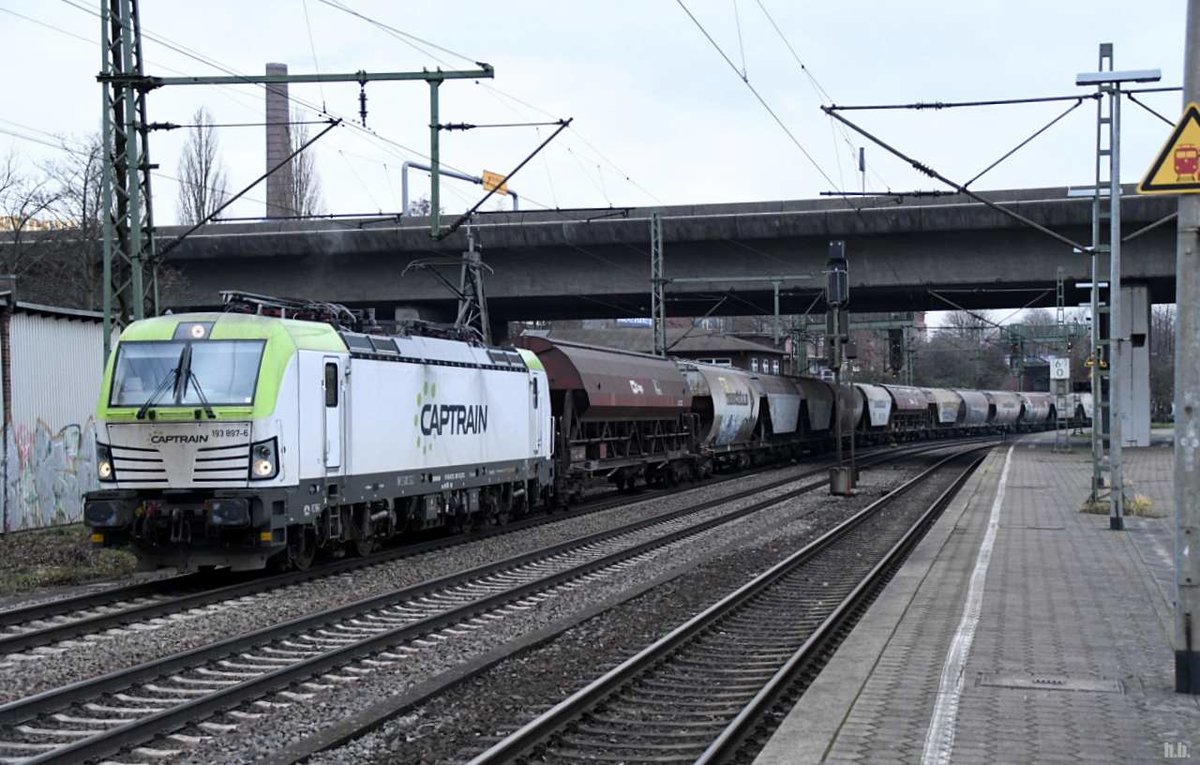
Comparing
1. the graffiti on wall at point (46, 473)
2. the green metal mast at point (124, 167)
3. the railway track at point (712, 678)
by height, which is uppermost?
the green metal mast at point (124, 167)

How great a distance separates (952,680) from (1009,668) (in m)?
0.69

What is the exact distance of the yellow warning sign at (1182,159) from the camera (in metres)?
8.67

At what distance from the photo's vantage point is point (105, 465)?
14742 mm

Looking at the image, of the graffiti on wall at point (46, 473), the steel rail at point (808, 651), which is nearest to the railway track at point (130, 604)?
the graffiti on wall at point (46, 473)

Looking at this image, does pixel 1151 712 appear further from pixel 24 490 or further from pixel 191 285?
pixel 191 285

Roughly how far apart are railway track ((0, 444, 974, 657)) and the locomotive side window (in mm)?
2044

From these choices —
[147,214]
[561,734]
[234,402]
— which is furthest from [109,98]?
[561,734]

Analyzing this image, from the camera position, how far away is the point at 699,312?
5484cm

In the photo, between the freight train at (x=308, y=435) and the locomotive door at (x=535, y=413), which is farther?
the locomotive door at (x=535, y=413)

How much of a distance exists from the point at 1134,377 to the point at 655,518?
28061mm

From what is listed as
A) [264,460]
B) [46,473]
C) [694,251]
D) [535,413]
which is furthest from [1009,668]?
[694,251]

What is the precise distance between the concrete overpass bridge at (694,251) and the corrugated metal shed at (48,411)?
17.8 meters

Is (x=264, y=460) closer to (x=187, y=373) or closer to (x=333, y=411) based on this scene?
(x=187, y=373)

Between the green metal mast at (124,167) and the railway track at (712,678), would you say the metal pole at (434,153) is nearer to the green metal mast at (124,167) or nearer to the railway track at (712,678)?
the green metal mast at (124,167)
